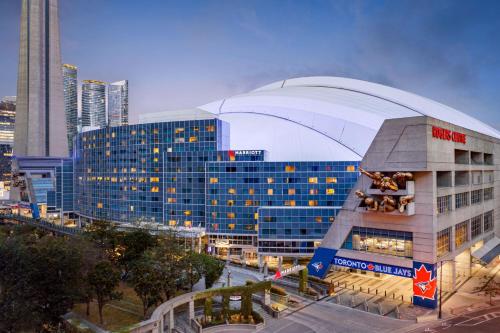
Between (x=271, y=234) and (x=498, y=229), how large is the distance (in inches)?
1735

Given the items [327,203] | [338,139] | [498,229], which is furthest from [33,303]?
[498,229]

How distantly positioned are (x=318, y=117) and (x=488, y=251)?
41.8 meters

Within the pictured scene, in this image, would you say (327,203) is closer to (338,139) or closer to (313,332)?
(338,139)

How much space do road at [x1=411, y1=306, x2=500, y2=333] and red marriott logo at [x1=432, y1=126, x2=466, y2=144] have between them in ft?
70.4

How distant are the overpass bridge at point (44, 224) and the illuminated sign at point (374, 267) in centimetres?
4973

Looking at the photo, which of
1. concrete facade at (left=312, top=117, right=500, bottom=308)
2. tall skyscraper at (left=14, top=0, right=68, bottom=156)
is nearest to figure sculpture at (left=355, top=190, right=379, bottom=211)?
concrete facade at (left=312, top=117, right=500, bottom=308)

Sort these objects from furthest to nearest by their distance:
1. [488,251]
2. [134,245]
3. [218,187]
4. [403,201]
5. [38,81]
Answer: [38,81] < [218,187] < [488,251] < [134,245] < [403,201]

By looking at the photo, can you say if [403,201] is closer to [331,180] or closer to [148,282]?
[331,180]

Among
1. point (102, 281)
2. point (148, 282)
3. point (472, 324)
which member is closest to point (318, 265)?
point (472, 324)

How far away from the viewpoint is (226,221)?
79.1 m

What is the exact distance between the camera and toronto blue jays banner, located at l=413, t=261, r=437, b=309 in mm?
44312

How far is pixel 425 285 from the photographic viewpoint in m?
44.7

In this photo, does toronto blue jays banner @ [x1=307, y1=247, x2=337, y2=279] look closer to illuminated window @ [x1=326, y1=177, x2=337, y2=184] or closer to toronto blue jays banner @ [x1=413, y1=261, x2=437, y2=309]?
toronto blue jays banner @ [x1=413, y1=261, x2=437, y2=309]

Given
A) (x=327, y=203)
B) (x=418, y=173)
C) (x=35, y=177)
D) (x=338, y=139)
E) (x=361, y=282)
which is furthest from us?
(x=35, y=177)
